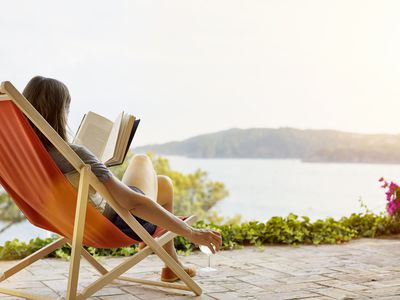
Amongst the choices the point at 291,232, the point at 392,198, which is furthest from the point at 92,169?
the point at 392,198

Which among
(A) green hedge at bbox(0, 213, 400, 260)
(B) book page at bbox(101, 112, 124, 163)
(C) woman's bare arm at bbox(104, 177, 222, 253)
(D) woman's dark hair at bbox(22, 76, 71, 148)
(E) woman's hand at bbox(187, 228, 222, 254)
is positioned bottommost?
(A) green hedge at bbox(0, 213, 400, 260)

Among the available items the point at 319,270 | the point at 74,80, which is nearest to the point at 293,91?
the point at 74,80

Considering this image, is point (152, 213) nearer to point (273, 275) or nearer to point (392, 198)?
point (273, 275)

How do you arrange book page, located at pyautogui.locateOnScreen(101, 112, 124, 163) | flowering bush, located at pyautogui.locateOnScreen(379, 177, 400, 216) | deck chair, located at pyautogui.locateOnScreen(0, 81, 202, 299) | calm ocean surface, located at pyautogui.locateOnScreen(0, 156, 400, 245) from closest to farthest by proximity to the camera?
deck chair, located at pyautogui.locateOnScreen(0, 81, 202, 299) < book page, located at pyautogui.locateOnScreen(101, 112, 124, 163) < flowering bush, located at pyautogui.locateOnScreen(379, 177, 400, 216) < calm ocean surface, located at pyautogui.locateOnScreen(0, 156, 400, 245)

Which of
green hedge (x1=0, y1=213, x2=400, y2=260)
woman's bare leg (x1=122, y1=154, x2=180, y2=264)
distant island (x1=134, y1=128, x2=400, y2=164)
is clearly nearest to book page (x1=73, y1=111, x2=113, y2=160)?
woman's bare leg (x1=122, y1=154, x2=180, y2=264)

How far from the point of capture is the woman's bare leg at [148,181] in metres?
2.99

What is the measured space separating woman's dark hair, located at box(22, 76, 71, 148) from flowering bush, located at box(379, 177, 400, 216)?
407 cm

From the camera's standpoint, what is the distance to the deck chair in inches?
91.2

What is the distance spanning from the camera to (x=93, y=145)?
3.18 metres

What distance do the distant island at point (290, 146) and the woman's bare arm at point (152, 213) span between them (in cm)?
867

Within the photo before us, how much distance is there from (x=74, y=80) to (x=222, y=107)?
12.9 feet

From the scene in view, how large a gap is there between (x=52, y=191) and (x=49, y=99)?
0.42m

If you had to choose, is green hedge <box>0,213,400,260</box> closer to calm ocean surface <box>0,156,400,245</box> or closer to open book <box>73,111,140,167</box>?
open book <box>73,111,140,167</box>

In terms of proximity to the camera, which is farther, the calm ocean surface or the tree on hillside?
the tree on hillside
